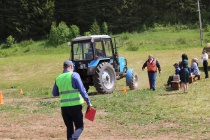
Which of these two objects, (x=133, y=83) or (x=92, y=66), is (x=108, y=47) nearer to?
(x=92, y=66)

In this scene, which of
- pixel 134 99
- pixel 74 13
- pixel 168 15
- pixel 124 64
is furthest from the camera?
pixel 74 13

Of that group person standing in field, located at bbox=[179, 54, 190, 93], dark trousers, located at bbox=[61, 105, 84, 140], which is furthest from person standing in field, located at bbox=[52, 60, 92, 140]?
person standing in field, located at bbox=[179, 54, 190, 93]

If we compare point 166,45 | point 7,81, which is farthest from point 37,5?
point 7,81

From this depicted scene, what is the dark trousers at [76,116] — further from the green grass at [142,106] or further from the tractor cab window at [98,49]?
the tractor cab window at [98,49]

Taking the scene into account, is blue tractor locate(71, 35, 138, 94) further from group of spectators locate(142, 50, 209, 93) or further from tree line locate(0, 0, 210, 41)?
tree line locate(0, 0, 210, 41)

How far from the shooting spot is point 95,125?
369 inches

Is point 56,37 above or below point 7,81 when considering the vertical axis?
above

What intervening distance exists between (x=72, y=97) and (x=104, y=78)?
8753 millimetres

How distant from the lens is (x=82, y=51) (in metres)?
16.1

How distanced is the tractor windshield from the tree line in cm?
3831

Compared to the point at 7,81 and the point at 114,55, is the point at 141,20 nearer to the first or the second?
the point at 7,81

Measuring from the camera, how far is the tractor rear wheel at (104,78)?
15188mm

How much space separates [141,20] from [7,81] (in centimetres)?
3498

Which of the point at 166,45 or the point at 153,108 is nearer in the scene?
the point at 153,108
